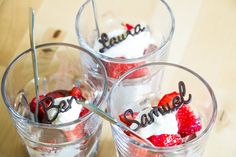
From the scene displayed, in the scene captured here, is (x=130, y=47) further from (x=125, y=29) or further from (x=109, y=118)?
(x=109, y=118)

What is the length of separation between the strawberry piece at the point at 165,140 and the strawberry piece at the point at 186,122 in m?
0.03

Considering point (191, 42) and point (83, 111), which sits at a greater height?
point (191, 42)

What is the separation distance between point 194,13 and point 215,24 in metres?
0.05

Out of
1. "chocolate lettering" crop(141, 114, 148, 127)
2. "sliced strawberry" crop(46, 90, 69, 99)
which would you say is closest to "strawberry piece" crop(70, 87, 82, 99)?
"sliced strawberry" crop(46, 90, 69, 99)

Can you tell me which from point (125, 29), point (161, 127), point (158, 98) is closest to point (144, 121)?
point (161, 127)

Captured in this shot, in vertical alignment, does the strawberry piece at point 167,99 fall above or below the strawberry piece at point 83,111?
above

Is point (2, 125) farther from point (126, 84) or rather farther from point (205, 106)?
point (205, 106)

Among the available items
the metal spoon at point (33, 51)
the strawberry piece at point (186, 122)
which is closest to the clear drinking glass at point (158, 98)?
the strawberry piece at point (186, 122)

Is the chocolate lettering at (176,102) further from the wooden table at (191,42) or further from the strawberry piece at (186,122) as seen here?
the wooden table at (191,42)

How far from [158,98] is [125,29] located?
15cm

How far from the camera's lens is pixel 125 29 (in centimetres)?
97

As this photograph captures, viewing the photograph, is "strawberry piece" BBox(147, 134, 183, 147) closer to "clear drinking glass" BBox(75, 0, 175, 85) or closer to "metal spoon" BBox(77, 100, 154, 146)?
"metal spoon" BBox(77, 100, 154, 146)

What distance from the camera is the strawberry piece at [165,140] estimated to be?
29.7 inches

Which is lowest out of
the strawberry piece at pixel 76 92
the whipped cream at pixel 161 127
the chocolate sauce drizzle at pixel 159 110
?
the whipped cream at pixel 161 127
